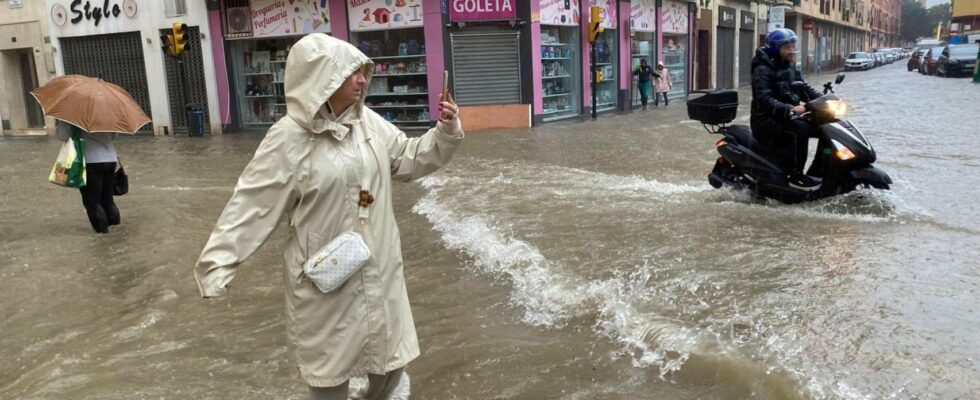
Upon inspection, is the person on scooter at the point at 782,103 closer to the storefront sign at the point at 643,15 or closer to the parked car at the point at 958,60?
the storefront sign at the point at 643,15

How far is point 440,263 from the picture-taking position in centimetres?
612

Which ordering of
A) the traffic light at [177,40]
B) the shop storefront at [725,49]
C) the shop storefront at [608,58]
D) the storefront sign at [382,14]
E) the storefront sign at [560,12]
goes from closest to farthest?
the storefront sign at [382,14], the traffic light at [177,40], the storefront sign at [560,12], the shop storefront at [608,58], the shop storefront at [725,49]

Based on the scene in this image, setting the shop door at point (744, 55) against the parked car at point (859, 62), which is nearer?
the shop door at point (744, 55)

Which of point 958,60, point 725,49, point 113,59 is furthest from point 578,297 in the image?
point 958,60

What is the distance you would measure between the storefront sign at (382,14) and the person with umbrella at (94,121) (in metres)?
11.0

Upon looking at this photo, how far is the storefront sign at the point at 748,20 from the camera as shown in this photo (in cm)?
3572

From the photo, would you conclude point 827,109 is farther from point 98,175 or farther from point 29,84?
point 29,84

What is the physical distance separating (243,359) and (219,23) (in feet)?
58.3

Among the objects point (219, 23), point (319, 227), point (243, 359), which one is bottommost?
point (243, 359)

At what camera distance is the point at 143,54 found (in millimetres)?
21078

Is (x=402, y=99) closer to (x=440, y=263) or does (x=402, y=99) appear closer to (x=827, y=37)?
(x=440, y=263)

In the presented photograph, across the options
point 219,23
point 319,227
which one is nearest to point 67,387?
point 319,227

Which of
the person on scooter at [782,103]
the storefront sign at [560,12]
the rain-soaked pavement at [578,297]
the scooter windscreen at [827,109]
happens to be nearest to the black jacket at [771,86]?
the person on scooter at [782,103]

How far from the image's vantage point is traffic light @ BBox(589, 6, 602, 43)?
1919 cm
